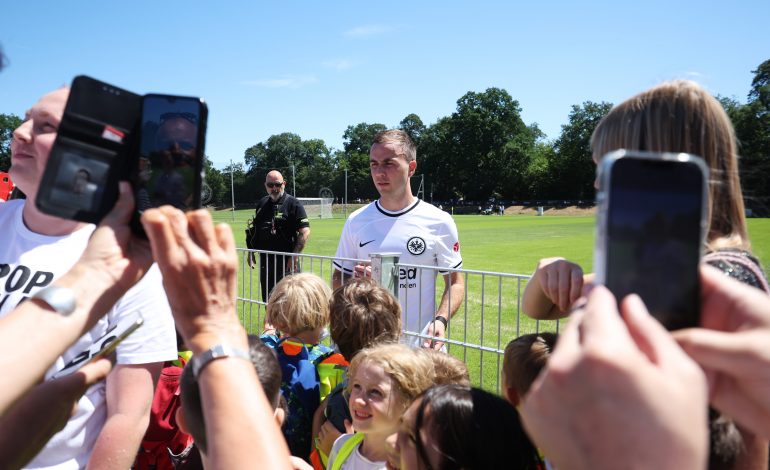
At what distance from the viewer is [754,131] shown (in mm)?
58594

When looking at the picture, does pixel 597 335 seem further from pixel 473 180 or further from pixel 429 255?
pixel 473 180

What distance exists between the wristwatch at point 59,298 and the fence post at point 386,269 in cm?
304

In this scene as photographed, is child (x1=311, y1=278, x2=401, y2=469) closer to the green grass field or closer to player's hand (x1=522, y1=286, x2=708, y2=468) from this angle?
the green grass field

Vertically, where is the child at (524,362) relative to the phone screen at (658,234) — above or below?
below

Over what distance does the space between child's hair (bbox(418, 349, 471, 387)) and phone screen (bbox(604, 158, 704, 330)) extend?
2.20 meters

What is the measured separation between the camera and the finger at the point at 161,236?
3.75 feet

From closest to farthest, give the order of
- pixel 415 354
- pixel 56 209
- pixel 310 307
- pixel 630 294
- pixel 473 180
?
pixel 630 294
pixel 56 209
pixel 415 354
pixel 310 307
pixel 473 180

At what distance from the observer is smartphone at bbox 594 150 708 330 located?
2.93 feet

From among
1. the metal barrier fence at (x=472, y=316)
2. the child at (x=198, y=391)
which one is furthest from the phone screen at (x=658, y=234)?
the metal barrier fence at (x=472, y=316)

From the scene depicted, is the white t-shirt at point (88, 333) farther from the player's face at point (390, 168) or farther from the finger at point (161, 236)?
the player's face at point (390, 168)

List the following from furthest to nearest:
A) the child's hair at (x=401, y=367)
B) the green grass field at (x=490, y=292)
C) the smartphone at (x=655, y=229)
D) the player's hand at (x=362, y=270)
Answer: the green grass field at (x=490, y=292), the player's hand at (x=362, y=270), the child's hair at (x=401, y=367), the smartphone at (x=655, y=229)

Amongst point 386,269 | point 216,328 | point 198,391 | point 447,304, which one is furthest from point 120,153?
point 447,304

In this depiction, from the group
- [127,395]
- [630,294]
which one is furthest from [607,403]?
[127,395]

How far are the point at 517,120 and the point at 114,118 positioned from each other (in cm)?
10146
